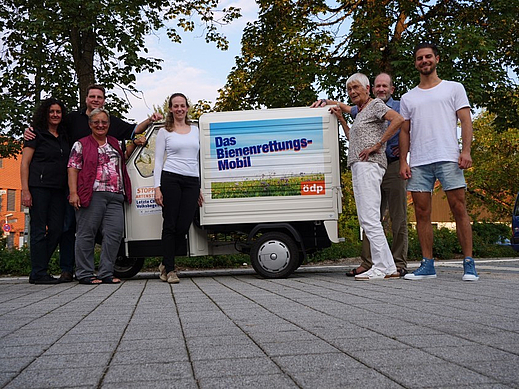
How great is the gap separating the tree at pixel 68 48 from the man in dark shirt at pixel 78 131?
20.8 feet

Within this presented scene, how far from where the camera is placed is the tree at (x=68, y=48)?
1315 centimetres

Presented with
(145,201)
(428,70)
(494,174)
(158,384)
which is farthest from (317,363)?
(494,174)

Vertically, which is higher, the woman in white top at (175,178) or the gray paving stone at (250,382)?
the woman in white top at (175,178)

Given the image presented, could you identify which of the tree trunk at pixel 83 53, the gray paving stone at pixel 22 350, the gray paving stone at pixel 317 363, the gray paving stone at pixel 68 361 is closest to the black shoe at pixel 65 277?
the gray paving stone at pixel 22 350

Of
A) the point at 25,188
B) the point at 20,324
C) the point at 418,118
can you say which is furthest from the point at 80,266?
the point at 418,118

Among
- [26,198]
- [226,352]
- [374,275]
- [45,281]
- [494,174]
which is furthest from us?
[494,174]

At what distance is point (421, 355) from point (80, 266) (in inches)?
205

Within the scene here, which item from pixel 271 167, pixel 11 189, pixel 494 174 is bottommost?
pixel 271 167

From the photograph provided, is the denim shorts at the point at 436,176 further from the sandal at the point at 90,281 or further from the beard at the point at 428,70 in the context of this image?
the sandal at the point at 90,281

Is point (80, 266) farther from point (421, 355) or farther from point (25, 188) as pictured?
point (421, 355)

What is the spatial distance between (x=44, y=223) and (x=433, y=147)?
180 inches

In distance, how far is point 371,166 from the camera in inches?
251

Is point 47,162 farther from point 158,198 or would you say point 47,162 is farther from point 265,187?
point 265,187

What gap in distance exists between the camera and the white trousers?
6246 mm
